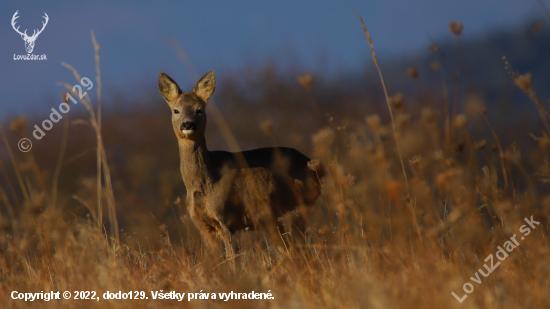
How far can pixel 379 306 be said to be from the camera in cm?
260

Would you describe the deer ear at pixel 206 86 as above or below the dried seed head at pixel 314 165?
above

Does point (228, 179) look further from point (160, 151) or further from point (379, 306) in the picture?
point (160, 151)

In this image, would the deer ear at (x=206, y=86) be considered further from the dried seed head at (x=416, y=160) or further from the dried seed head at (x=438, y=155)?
the dried seed head at (x=438, y=155)

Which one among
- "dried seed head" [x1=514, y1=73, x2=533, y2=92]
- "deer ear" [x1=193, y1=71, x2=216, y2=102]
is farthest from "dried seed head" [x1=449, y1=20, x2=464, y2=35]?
"deer ear" [x1=193, y1=71, x2=216, y2=102]

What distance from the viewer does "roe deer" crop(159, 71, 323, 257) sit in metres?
6.01

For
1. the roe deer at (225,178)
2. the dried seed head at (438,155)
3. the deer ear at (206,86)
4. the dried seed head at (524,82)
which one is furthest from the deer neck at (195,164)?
the dried seed head at (524,82)

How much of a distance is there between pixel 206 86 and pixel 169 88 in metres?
0.47

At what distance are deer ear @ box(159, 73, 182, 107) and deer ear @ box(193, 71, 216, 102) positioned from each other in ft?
0.75

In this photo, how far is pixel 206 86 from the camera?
684 centimetres

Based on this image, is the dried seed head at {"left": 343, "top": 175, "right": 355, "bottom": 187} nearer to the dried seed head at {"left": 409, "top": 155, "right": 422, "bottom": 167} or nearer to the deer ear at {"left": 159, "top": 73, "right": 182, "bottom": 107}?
the dried seed head at {"left": 409, "top": 155, "right": 422, "bottom": 167}

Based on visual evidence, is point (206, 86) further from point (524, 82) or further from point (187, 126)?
point (524, 82)

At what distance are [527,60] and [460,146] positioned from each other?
1462 inches

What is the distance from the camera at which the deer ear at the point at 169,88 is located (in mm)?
6750

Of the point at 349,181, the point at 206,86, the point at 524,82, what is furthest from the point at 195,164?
the point at 524,82
